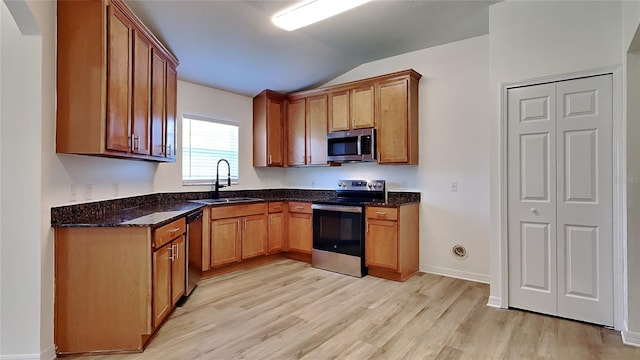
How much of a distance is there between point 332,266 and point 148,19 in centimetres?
329

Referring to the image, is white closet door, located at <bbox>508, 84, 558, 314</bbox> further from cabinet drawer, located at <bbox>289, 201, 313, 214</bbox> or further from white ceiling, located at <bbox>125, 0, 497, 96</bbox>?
cabinet drawer, located at <bbox>289, 201, 313, 214</bbox>

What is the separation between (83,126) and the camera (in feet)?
7.31

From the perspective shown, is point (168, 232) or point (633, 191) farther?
point (168, 232)

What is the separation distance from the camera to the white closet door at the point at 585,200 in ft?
8.58

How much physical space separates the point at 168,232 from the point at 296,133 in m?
2.72

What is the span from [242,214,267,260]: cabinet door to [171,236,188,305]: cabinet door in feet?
3.77

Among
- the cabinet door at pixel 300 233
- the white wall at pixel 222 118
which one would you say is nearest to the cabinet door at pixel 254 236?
the cabinet door at pixel 300 233

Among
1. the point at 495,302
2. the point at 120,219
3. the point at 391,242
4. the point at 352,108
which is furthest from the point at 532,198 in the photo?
the point at 120,219

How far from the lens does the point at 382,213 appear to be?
3.85 metres

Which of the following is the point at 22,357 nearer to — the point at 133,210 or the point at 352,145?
the point at 133,210

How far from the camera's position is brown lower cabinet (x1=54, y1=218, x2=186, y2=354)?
2.21m

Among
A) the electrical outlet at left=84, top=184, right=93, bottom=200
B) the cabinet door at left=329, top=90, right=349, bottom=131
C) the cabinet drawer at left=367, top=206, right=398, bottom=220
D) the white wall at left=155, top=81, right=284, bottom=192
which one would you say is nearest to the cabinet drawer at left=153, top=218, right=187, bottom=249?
the electrical outlet at left=84, top=184, right=93, bottom=200

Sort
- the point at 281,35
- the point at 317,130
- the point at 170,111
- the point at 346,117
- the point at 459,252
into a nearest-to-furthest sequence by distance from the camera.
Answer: the point at 170,111 < the point at 281,35 < the point at 459,252 < the point at 346,117 < the point at 317,130

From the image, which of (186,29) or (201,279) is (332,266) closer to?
(201,279)
